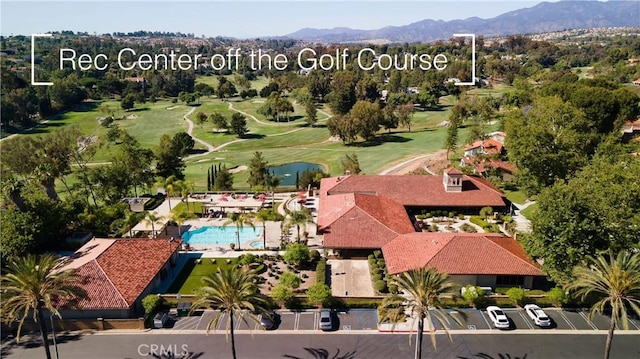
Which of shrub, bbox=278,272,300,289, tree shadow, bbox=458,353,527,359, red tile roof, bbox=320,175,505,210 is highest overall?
red tile roof, bbox=320,175,505,210

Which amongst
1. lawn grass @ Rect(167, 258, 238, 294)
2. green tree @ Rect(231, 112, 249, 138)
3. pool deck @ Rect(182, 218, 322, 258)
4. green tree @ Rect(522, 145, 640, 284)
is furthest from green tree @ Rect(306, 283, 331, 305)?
green tree @ Rect(231, 112, 249, 138)

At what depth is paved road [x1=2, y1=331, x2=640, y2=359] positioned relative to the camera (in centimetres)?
3625

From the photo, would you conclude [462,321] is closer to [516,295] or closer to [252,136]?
[516,295]

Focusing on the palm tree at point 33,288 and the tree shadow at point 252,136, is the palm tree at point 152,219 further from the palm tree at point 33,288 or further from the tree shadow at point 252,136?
the tree shadow at point 252,136

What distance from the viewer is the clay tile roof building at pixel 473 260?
44875 millimetres

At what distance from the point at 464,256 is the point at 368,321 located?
12.5 m

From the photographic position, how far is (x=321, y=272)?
159 ft

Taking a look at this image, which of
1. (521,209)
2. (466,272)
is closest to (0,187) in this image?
(466,272)

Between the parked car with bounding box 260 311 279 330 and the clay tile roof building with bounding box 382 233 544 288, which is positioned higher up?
the clay tile roof building with bounding box 382 233 544 288

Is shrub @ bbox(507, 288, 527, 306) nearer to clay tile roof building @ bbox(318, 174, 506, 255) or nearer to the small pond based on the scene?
clay tile roof building @ bbox(318, 174, 506, 255)

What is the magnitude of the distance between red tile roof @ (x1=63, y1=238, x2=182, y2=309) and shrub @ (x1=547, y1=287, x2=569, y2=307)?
37388 millimetres

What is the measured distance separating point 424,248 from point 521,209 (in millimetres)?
28196

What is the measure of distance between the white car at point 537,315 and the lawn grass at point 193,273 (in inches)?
1205

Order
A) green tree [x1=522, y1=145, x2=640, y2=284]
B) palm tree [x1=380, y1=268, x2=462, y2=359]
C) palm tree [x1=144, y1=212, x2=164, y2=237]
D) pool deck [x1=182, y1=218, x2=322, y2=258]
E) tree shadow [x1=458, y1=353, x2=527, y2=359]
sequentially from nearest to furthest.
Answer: palm tree [x1=380, y1=268, x2=462, y2=359]
tree shadow [x1=458, y1=353, x2=527, y2=359]
green tree [x1=522, y1=145, x2=640, y2=284]
pool deck [x1=182, y1=218, x2=322, y2=258]
palm tree [x1=144, y1=212, x2=164, y2=237]
